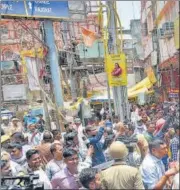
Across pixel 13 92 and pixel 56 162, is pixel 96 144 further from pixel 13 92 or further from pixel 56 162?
pixel 13 92

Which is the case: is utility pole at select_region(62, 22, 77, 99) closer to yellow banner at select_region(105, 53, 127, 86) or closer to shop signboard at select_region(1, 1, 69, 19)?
shop signboard at select_region(1, 1, 69, 19)

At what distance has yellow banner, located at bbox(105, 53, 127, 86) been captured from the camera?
7.03 m

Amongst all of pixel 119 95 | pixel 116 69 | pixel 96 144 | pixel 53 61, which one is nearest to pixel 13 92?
pixel 53 61

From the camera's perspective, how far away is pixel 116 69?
7.20 meters

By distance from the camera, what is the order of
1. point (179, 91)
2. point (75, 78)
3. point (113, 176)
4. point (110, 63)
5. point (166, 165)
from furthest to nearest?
point (75, 78), point (110, 63), point (166, 165), point (113, 176), point (179, 91)

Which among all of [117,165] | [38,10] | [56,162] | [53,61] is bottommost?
[56,162]

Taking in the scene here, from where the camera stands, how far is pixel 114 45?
26.0 feet

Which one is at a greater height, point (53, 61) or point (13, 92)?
point (53, 61)

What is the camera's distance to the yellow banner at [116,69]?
7031mm

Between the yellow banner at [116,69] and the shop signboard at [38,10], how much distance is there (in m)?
2.53

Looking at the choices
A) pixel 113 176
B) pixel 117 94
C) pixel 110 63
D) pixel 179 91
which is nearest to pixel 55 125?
pixel 117 94

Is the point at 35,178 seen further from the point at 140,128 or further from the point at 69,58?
the point at 69,58

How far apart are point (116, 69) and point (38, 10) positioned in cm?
348

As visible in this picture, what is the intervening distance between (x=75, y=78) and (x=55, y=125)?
6.11 m
